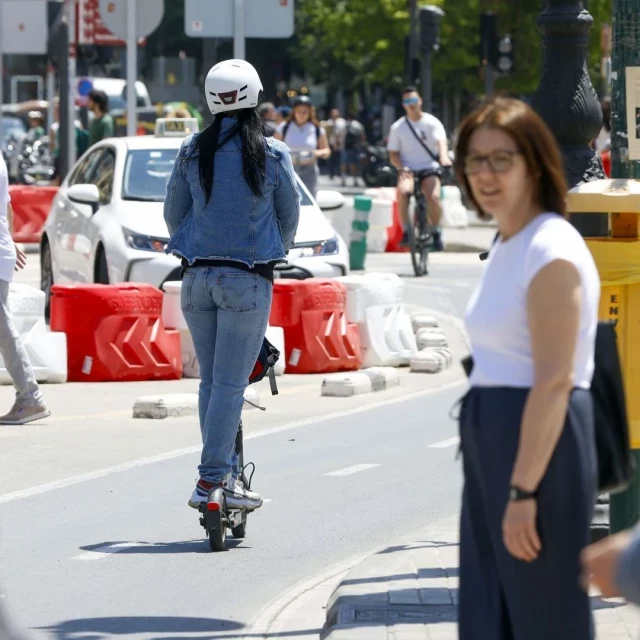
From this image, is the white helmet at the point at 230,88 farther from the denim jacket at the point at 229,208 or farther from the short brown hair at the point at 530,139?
the short brown hair at the point at 530,139

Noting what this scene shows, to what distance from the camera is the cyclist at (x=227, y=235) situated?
718cm

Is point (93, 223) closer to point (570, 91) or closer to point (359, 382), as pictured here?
point (359, 382)

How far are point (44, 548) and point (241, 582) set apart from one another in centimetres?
93

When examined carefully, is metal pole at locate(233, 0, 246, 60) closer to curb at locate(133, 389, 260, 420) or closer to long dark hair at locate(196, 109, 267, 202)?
curb at locate(133, 389, 260, 420)

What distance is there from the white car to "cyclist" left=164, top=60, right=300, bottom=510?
6.25m

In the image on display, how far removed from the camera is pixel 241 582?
273 inches

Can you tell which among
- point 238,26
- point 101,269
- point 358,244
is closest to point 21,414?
point 101,269

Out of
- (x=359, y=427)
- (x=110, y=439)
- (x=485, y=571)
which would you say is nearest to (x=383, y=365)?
(x=359, y=427)

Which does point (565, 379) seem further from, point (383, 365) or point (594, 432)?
point (383, 365)

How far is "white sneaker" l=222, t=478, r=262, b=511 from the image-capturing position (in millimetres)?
7363

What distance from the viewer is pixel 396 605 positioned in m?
6.00

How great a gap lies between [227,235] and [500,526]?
338 cm

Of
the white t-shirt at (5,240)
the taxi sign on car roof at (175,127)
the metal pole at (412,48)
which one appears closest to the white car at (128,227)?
the taxi sign on car roof at (175,127)

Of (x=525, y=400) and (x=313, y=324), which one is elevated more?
(x=525, y=400)
